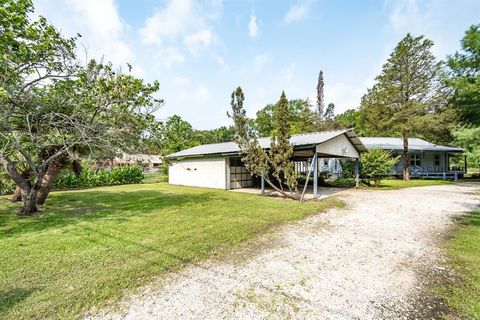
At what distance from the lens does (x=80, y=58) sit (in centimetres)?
690

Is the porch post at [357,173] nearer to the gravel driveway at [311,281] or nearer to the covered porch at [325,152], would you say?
the covered porch at [325,152]

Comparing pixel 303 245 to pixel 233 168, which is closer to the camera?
pixel 303 245

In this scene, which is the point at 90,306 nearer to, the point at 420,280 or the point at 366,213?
the point at 420,280

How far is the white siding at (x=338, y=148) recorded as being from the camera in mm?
11453

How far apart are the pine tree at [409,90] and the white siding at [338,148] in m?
6.43

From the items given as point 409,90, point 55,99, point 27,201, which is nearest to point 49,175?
point 27,201

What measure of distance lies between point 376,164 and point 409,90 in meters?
7.93

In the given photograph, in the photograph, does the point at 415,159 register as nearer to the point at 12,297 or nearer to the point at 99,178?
the point at 12,297

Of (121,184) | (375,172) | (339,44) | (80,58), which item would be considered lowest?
(121,184)

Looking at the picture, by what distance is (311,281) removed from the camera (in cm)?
340

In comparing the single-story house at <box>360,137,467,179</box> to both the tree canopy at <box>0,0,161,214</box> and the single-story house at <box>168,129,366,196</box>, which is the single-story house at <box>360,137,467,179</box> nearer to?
the single-story house at <box>168,129,366,196</box>

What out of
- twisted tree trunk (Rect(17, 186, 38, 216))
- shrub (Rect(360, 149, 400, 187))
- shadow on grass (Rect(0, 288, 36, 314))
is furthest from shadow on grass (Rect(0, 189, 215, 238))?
shrub (Rect(360, 149, 400, 187))

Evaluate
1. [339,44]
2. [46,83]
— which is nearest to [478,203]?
[339,44]

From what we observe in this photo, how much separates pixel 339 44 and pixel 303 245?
1059cm
